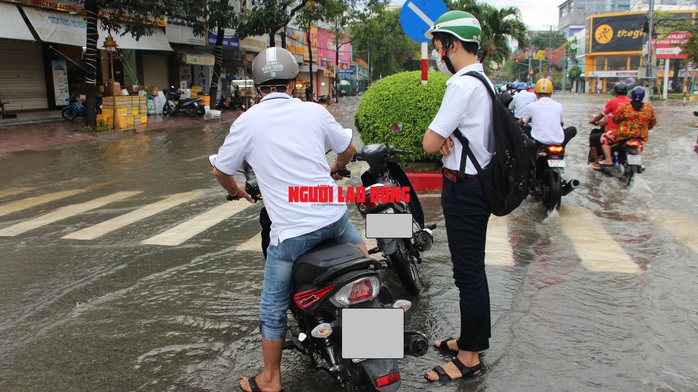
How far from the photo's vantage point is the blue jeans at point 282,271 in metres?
2.67

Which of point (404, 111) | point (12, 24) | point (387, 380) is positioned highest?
point (12, 24)

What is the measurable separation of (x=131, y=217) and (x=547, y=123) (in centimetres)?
526

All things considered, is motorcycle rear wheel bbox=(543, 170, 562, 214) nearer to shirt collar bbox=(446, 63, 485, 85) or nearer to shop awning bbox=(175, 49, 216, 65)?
shirt collar bbox=(446, 63, 485, 85)

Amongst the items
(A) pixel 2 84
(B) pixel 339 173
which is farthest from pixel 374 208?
(A) pixel 2 84

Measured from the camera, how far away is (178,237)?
19.6ft

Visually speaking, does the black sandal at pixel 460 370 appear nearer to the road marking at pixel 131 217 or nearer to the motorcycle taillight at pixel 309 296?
the motorcycle taillight at pixel 309 296

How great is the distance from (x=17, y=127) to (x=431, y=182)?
14.8 m

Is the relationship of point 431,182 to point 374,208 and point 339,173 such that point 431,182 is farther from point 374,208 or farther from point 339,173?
point 339,173

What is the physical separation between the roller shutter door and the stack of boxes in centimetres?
408

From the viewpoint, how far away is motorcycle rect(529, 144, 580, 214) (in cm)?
659

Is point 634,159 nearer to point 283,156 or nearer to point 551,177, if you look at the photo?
point 551,177

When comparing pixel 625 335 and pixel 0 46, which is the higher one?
pixel 0 46

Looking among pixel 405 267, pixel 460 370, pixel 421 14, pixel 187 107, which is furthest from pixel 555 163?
pixel 187 107

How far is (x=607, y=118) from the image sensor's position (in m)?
8.69
